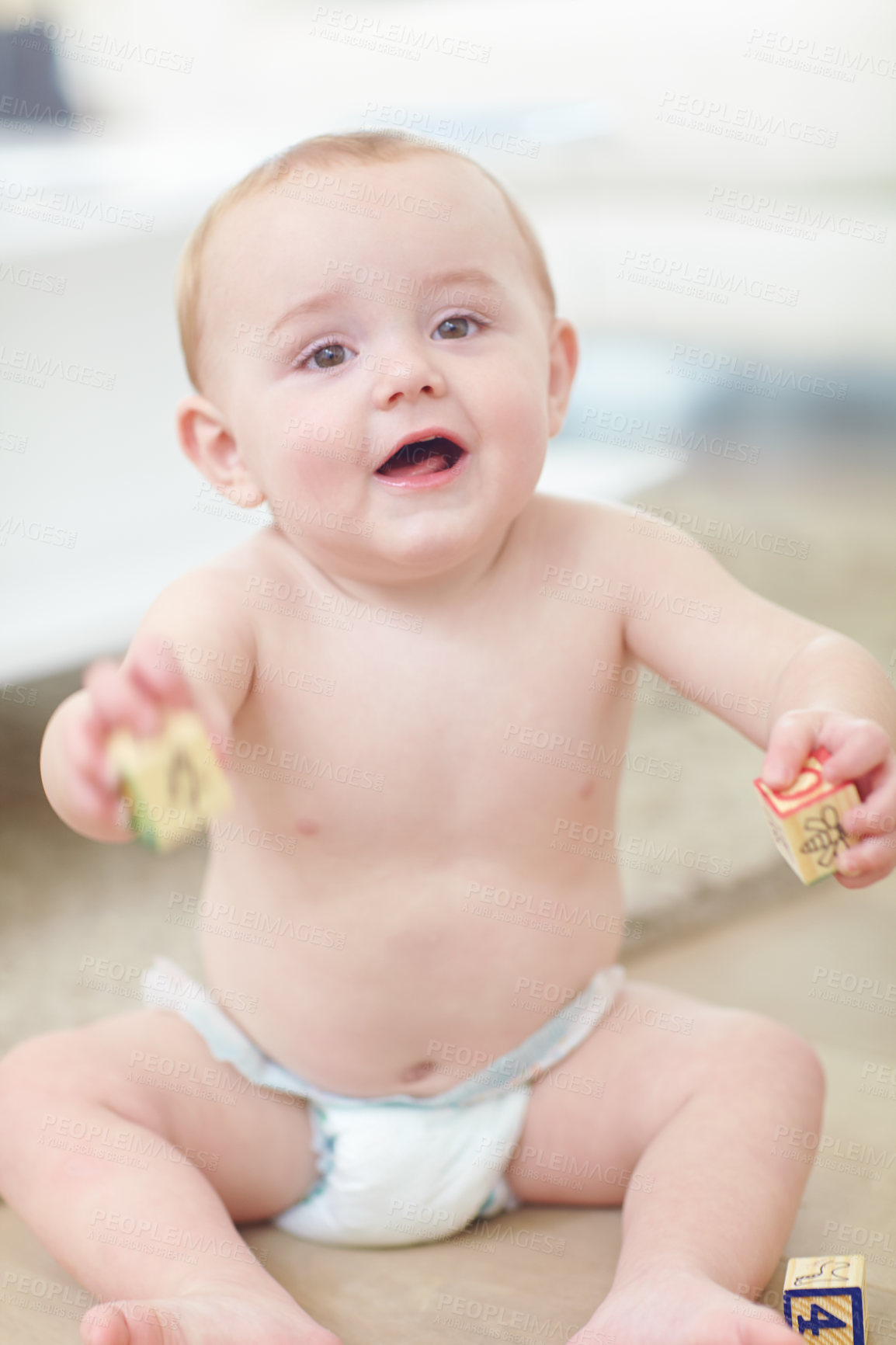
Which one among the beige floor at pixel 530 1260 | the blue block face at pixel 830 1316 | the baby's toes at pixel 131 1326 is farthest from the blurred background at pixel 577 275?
the baby's toes at pixel 131 1326

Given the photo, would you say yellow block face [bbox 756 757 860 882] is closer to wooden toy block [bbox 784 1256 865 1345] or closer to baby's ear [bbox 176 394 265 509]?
wooden toy block [bbox 784 1256 865 1345]

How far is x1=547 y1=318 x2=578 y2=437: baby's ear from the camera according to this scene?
862 millimetres

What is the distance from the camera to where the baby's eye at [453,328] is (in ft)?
2.53

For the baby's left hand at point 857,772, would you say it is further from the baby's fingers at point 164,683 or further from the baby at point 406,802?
the baby's fingers at point 164,683

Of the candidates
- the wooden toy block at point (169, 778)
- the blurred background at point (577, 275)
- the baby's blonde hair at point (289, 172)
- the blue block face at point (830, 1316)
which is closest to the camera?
the wooden toy block at point (169, 778)

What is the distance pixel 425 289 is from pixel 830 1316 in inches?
21.4

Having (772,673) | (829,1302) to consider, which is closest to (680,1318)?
(829,1302)

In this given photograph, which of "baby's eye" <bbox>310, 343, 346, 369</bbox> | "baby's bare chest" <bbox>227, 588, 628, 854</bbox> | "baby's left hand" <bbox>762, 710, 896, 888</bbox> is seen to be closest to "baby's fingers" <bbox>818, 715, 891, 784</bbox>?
"baby's left hand" <bbox>762, 710, 896, 888</bbox>

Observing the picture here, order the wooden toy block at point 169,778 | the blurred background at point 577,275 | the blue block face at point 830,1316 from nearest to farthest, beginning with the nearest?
1. the wooden toy block at point 169,778
2. the blue block face at point 830,1316
3. the blurred background at point 577,275

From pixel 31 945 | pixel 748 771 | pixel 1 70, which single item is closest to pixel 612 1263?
pixel 31 945

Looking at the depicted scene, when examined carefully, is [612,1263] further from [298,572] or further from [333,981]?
[298,572]

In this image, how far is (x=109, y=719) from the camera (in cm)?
58

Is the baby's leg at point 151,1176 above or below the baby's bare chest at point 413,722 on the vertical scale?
below

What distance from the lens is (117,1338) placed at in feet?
1.98
